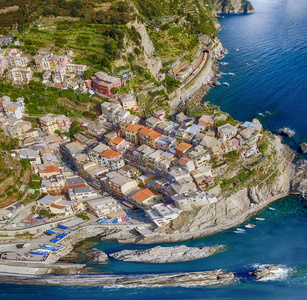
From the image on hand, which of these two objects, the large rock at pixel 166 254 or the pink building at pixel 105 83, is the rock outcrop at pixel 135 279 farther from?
the pink building at pixel 105 83

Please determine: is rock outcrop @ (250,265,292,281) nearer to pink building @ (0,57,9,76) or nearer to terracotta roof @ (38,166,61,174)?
terracotta roof @ (38,166,61,174)

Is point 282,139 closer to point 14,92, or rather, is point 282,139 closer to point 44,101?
point 44,101

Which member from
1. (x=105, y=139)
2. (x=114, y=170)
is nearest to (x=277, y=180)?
(x=114, y=170)

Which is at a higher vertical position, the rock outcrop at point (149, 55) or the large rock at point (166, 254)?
the rock outcrop at point (149, 55)

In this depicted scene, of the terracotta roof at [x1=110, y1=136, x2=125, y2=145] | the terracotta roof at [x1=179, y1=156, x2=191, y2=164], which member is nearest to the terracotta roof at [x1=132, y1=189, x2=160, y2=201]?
the terracotta roof at [x1=179, y1=156, x2=191, y2=164]

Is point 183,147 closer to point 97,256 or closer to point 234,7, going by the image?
point 97,256

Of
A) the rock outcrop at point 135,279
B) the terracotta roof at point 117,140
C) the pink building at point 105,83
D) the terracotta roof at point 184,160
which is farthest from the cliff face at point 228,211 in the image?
the pink building at point 105,83
